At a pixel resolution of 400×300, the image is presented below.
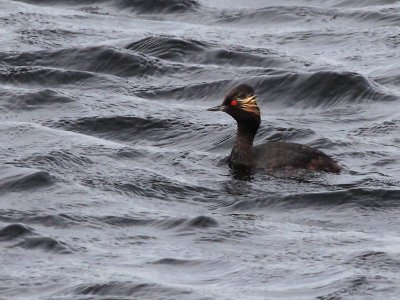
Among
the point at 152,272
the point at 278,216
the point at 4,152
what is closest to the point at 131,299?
the point at 152,272

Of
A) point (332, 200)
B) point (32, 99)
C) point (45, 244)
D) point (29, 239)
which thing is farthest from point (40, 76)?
point (45, 244)

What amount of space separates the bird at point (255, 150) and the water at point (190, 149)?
0.64 ft

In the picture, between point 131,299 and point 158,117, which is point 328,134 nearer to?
point 158,117

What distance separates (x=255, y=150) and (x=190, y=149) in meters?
1.18

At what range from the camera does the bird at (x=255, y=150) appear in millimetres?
17875

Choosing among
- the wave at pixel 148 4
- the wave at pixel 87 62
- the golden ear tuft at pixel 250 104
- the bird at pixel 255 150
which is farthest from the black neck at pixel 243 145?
the wave at pixel 148 4

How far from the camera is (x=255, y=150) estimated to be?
18578mm

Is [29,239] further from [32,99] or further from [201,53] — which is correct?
[201,53]

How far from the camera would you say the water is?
14555 millimetres

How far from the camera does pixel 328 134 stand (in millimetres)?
19828

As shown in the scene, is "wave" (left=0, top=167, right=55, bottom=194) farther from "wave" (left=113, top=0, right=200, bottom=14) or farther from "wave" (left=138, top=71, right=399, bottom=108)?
"wave" (left=113, top=0, right=200, bottom=14)

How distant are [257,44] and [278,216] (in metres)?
8.48

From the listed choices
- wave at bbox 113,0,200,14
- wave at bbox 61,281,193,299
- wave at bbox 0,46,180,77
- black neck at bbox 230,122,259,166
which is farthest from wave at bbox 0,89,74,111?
wave at bbox 61,281,193,299

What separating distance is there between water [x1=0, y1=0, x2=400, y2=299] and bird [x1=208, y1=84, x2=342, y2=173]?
0.20 m
